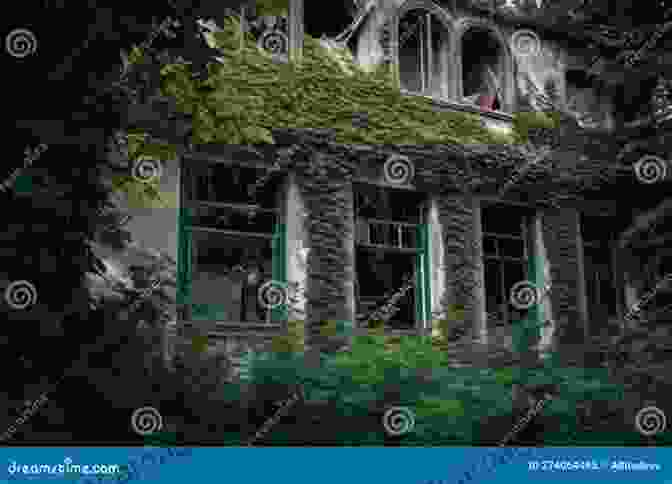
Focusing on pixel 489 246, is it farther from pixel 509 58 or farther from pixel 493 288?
pixel 509 58

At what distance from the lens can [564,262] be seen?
1557 centimetres

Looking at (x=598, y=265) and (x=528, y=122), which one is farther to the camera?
(x=598, y=265)

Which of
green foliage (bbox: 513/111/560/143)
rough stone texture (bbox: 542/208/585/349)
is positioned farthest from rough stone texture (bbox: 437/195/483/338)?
green foliage (bbox: 513/111/560/143)

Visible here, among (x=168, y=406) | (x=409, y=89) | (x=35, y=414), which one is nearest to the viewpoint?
(x=35, y=414)

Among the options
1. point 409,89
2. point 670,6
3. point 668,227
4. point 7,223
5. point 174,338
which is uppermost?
point 670,6

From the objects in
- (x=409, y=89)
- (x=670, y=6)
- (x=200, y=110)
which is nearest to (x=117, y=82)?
(x=200, y=110)

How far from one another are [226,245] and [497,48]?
744cm

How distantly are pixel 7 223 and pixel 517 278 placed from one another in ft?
35.5

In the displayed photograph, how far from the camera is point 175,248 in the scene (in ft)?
38.7

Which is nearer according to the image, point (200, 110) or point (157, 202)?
point (200, 110)

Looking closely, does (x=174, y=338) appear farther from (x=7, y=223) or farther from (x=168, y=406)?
(x=7, y=223)

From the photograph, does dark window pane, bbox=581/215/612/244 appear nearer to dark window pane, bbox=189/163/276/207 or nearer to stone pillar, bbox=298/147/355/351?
stone pillar, bbox=298/147/355/351

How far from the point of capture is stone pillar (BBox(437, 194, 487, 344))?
13992mm

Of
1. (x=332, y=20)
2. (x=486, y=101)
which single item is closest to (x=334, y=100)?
(x=332, y=20)
